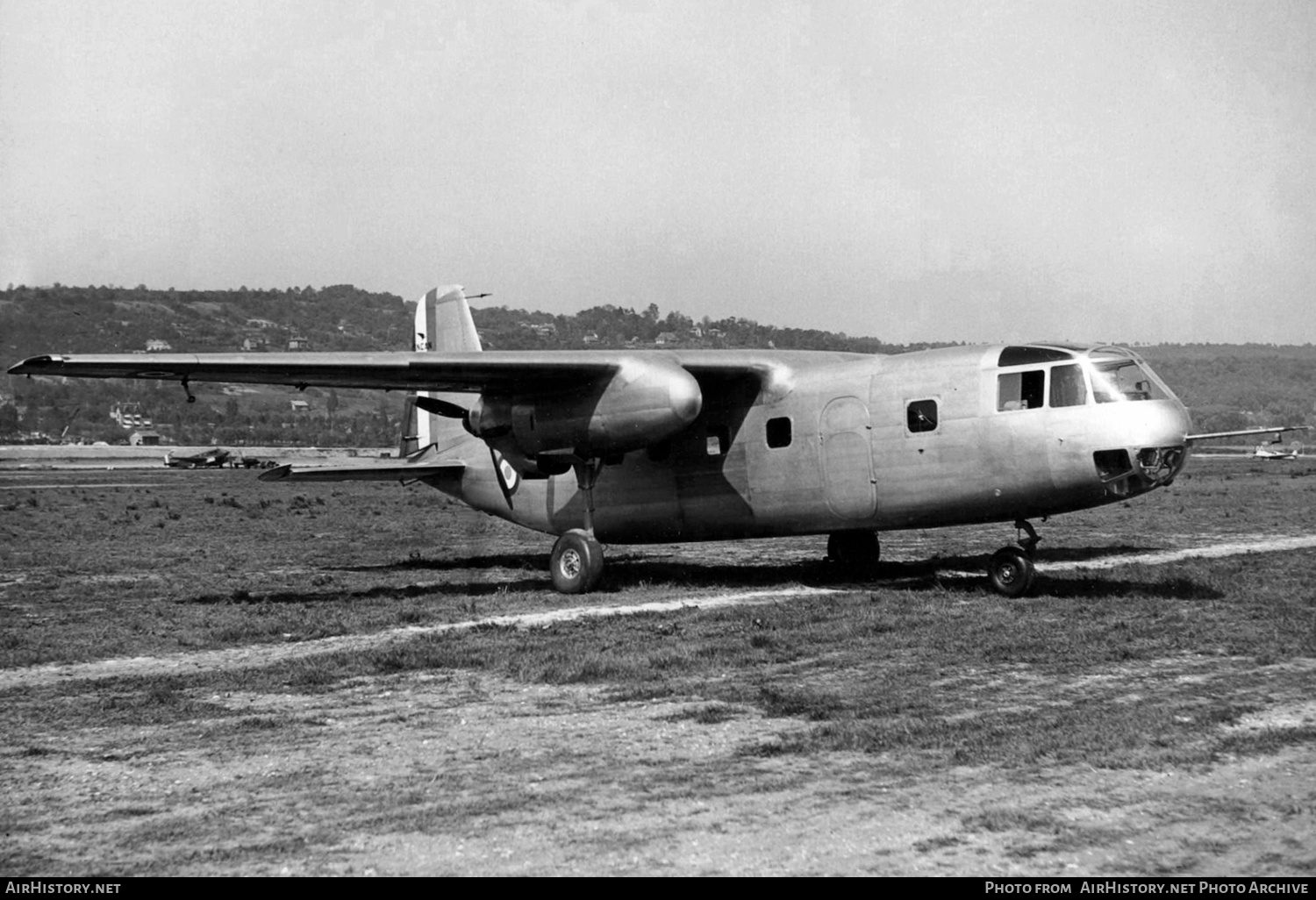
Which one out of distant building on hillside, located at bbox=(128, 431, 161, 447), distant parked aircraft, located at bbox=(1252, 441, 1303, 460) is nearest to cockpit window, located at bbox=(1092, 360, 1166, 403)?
distant parked aircraft, located at bbox=(1252, 441, 1303, 460)

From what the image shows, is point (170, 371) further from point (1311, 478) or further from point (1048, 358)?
point (1311, 478)

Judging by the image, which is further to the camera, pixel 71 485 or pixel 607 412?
pixel 71 485

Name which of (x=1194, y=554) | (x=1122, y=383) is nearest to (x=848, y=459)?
(x=1122, y=383)

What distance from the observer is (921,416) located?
604 inches

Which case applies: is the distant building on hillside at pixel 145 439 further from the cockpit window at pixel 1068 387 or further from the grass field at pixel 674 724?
the cockpit window at pixel 1068 387

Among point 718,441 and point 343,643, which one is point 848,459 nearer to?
point 718,441

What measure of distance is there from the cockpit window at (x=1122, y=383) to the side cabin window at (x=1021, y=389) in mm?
633

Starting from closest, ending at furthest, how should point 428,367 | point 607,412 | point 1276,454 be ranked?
1. point 428,367
2. point 607,412
3. point 1276,454

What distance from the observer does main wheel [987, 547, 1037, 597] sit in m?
14.9

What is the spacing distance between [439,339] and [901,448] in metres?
10.8

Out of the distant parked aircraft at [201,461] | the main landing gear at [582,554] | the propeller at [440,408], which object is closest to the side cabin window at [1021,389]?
the main landing gear at [582,554]

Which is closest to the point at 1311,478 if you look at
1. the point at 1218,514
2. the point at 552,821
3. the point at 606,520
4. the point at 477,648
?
the point at 1218,514

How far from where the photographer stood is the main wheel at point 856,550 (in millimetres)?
18297

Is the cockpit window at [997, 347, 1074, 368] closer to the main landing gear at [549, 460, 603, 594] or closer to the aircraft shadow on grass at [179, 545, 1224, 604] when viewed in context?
the aircraft shadow on grass at [179, 545, 1224, 604]
